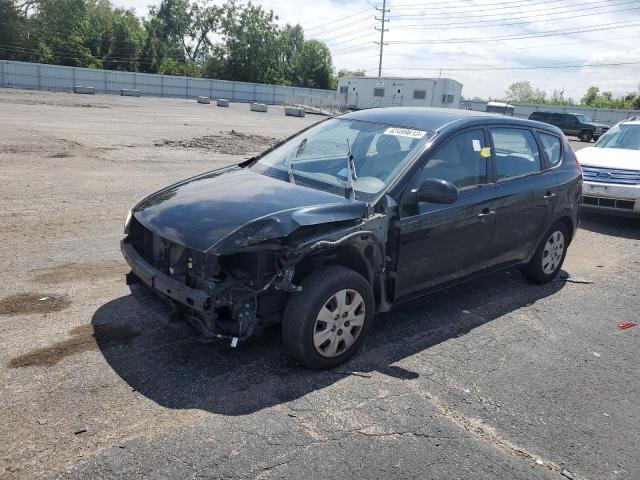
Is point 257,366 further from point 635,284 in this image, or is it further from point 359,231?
point 635,284

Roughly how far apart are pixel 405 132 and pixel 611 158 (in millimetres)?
6459

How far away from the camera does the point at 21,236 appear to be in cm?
635

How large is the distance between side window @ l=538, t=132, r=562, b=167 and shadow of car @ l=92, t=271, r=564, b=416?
195cm

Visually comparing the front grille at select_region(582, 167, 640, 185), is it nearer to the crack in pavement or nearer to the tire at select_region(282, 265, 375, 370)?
the tire at select_region(282, 265, 375, 370)

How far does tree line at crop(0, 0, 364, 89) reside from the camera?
57.4 metres

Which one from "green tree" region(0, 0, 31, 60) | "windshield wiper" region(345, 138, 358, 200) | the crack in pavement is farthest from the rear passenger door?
"green tree" region(0, 0, 31, 60)

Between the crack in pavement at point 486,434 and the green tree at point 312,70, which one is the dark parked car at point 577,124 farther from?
the green tree at point 312,70

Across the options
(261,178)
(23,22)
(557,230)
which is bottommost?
(557,230)

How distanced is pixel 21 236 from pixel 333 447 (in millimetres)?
4966

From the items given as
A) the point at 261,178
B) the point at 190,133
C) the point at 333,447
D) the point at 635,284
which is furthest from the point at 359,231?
the point at 190,133

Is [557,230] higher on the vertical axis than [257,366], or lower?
higher

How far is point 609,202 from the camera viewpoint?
8875mm

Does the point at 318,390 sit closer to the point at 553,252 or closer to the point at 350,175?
the point at 350,175

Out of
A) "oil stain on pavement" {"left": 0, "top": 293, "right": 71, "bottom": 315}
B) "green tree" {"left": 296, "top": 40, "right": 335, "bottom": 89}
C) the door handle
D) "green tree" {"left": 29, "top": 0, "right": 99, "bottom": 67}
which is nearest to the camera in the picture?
"oil stain on pavement" {"left": 0, "top": 293, "right": 71, "bottom": 315}
